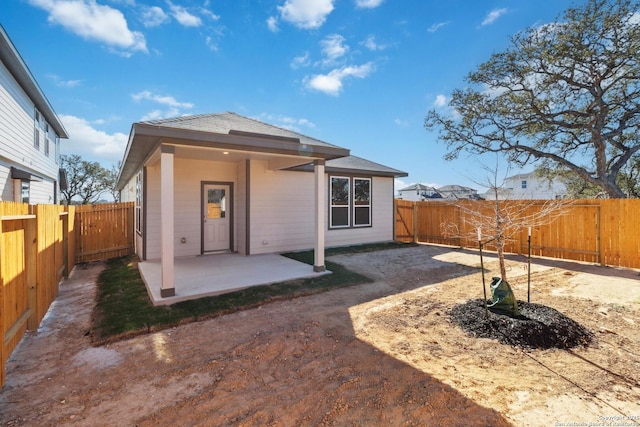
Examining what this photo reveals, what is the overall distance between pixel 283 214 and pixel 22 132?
356 inches

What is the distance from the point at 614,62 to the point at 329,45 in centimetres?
1166

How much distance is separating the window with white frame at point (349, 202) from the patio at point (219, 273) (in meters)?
3.09

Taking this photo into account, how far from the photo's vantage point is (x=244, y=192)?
8406mm

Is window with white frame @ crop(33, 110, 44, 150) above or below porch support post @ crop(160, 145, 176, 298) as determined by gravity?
above

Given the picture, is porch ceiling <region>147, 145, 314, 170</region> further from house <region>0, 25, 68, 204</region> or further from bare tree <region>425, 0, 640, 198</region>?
bare tree <region>425, 0, 640, 198</region>

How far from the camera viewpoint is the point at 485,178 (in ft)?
17.5

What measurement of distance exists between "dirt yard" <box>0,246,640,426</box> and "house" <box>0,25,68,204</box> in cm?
670

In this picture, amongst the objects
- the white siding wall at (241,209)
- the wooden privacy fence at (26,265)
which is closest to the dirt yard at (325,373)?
the wooden privacy fence at (26,265)

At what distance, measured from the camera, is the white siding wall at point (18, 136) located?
26.4 feet

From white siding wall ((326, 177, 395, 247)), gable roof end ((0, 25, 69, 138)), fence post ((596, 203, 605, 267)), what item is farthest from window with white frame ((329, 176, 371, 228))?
gable roof end ((0, 25, 69, 138))

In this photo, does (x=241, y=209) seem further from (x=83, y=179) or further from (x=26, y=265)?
(x=83, y=179)

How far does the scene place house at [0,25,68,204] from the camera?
315 inches

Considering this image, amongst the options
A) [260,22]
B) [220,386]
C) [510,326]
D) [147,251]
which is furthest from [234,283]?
[260,22]

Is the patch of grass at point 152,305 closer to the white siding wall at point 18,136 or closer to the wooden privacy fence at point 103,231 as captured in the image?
the wooden privacy fence at point 103,231
